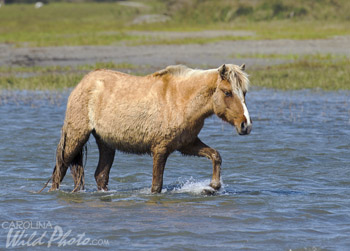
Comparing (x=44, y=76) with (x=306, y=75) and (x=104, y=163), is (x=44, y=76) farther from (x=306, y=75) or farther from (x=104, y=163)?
(x=104, y=163)

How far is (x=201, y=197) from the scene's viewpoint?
8469 millimetres

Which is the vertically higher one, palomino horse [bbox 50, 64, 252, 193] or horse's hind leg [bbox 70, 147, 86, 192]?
palomino horse [bbox 50, 64, 252, 193]

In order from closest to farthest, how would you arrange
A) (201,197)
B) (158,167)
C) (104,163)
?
(158,167)
(201,197)
(104,163)

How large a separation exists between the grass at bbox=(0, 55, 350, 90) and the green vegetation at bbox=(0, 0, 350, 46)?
6125 mm

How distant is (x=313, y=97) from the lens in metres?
17.8

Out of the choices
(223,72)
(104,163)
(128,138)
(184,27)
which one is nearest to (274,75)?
(104,163)

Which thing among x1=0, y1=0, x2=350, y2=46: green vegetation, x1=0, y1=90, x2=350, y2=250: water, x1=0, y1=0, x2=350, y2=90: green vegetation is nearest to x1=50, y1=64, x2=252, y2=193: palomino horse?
x1=0, y1=90, x2=350, y2=250: water

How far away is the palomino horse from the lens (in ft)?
25.3

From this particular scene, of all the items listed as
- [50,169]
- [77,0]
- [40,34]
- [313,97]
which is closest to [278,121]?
[313,97]

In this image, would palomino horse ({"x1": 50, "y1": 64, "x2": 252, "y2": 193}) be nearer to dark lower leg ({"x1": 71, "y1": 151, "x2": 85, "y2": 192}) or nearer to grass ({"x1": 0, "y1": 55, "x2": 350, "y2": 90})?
dark lower leg ({"x1": 71, "y1": 151, "x2": 85, "y2": 192})

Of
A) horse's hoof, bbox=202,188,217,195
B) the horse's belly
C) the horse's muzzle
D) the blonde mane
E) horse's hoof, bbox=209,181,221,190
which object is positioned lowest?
horse's hoof, bbox=202,188,217,195

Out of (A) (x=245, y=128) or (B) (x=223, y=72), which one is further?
(B) (x=223, y=72)

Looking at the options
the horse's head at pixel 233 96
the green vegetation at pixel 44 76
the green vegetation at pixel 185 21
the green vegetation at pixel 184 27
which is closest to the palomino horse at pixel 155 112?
the horse's head at pixel 233 96

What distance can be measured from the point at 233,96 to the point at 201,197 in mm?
1514
